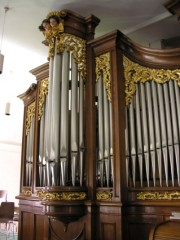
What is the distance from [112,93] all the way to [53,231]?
177cm

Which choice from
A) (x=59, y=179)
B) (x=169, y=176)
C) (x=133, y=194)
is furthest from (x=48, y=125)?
→ (x=169, y=176)

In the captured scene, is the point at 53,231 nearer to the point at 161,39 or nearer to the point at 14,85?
the point at 161,39

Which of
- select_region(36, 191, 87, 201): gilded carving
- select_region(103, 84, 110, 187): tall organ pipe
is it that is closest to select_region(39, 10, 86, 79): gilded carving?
select_region(103, 84, 110, 187): tall organ pipe

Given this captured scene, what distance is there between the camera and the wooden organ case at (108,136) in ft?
10.2

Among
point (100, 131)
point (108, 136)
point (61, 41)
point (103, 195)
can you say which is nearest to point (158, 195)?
point (103, 195)

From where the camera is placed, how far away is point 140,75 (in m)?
3.60

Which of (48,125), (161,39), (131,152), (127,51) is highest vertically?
(161,39)

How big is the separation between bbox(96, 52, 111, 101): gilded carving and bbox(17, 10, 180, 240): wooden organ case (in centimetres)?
1

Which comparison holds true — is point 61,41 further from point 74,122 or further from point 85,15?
point 74,122

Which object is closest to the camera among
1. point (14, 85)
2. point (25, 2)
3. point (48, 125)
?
point (48, 125)

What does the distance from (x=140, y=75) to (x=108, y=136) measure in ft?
2.88

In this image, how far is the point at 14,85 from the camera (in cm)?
687

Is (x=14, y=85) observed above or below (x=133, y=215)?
above

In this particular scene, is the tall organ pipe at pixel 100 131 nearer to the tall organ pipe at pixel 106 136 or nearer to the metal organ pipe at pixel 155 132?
the tall organ pipe at pixel 106 136
